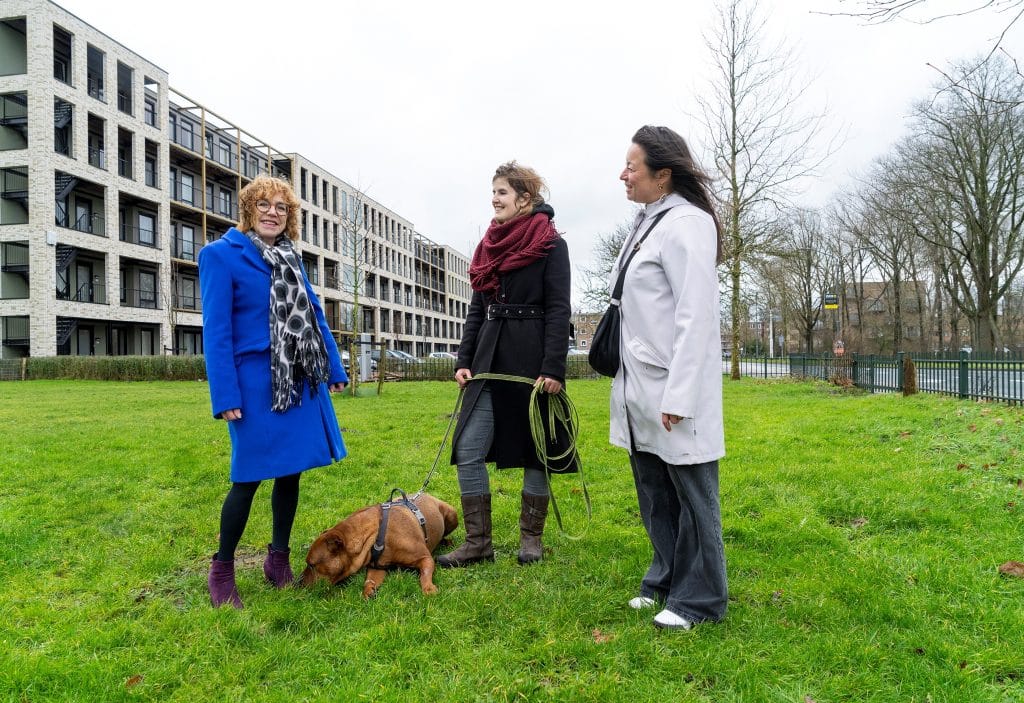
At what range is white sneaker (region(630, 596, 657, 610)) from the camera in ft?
9.43

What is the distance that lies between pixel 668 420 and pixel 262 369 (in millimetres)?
1927

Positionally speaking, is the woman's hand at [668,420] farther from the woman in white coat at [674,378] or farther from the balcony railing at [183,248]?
the balcony railing at [183,248]

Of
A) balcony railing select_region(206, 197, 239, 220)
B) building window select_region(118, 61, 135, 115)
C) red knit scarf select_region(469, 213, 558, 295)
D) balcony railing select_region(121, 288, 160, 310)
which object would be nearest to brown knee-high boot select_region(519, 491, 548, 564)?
red knit scarf select_region(469, 213, 558, 295)

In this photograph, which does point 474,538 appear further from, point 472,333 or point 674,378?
point 674,378

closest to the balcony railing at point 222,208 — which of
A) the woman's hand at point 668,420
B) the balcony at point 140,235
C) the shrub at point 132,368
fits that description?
the balcony at point 140,235

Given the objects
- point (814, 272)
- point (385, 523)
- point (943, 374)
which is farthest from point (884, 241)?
point (385, 523)

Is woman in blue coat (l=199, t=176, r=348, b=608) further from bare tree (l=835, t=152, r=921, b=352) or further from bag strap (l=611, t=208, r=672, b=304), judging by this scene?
bare tree (l=835, t=152, r=921, b=352)

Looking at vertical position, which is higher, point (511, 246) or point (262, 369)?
point (511, 246)

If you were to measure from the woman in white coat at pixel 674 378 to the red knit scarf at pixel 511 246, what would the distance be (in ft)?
2.20

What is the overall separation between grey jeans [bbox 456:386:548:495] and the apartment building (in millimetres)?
17704

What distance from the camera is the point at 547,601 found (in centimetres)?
296

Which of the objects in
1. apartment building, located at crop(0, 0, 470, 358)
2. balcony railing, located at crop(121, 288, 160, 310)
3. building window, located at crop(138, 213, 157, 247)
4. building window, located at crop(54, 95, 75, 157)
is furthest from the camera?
building window, located at crop(138, 213, 157, 247)

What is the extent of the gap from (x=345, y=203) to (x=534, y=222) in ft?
180

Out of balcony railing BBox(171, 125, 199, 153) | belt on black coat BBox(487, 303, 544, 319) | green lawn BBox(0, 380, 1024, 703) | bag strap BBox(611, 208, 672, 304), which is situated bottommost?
green lawn BBox(0, 380, 1024, 703)
